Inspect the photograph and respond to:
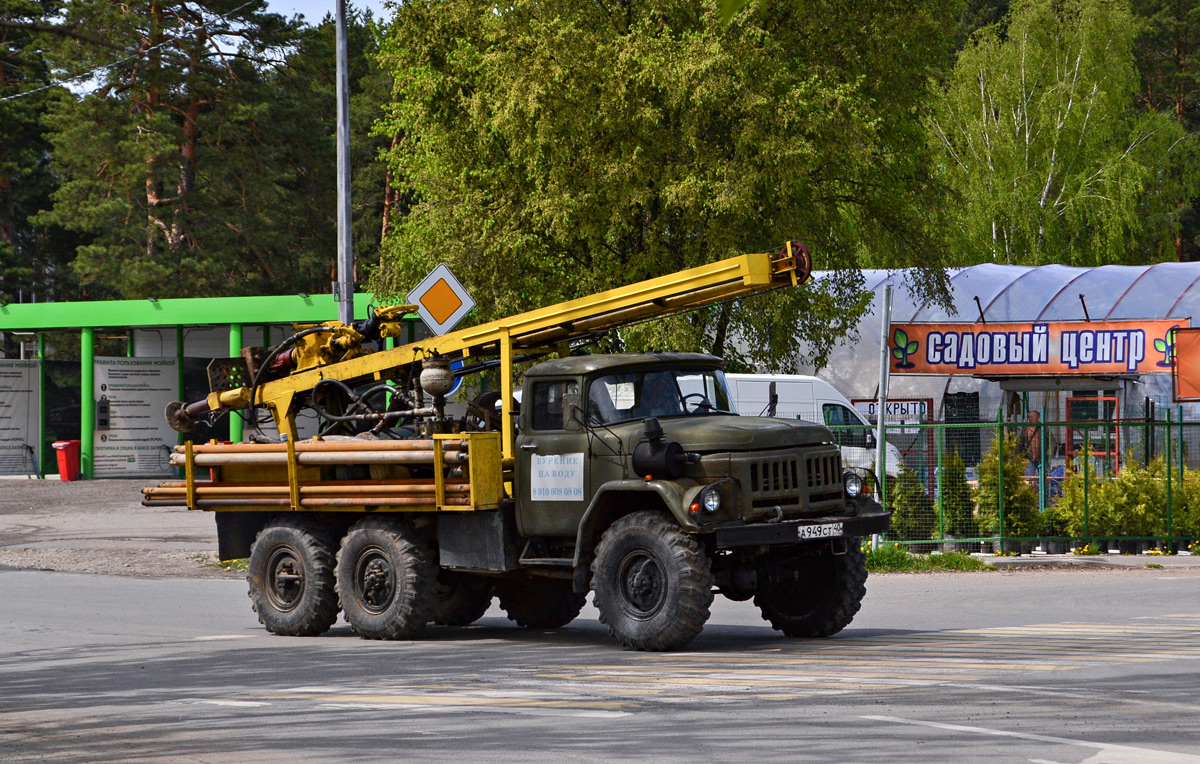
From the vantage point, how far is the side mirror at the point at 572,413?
12125 mm

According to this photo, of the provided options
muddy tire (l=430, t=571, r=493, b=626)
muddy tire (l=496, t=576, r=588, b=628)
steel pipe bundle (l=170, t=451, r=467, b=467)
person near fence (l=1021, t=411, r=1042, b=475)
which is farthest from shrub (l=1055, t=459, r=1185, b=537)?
steel pipe bundle (l=170, t=451, r=467, b=467)

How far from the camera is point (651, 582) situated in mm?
11320

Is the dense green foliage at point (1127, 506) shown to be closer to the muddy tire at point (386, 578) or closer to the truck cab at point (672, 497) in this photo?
the truck cab at point (672, 497)

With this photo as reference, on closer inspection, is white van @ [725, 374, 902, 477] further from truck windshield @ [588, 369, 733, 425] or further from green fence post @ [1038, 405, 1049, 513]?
truck windshield @ [588, 369, 733, 425]

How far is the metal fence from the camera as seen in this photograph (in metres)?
22.0

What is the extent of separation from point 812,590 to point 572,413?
2368mm

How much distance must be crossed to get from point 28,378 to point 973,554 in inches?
1215

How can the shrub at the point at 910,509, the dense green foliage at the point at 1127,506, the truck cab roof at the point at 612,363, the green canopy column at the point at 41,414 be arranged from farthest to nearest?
the green canopy column at the point at 41,414 < the dense green foliage at the point at 1127,506 < the shrub at the point at 910,509 < the truck cab roof at the point at 612,363

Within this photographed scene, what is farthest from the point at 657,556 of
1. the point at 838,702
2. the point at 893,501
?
the point at 893,501

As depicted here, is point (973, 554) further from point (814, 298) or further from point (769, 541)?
point (769, 541)

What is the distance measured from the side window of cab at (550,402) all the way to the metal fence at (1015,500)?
33.4ft

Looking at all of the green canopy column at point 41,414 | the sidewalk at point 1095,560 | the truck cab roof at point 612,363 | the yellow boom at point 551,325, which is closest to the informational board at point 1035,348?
the sidewalk at point 1095,560

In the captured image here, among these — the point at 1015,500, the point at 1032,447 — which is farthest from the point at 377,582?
the point at 1032,447

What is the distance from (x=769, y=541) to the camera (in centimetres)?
1116
